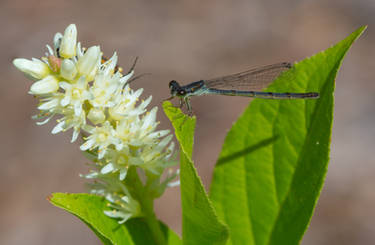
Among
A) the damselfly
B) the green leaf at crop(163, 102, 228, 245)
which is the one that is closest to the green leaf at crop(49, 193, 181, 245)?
the green leaf at crop(163, 102, 228, 245)

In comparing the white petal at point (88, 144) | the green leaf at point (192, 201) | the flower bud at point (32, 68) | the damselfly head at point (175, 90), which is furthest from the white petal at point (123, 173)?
the damselfly head at point (175, 90)

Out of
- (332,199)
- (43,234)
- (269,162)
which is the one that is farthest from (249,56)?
(269,162)

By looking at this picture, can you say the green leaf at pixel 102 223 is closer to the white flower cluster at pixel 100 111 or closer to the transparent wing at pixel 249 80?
the white flower cluster at pixel 100 111

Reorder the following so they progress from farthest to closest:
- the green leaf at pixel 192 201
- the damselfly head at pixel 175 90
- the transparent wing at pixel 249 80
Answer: the transparent wing at pixel 249 80
the damselfly head at pixel 175 90
the green leaf at pixel 192 201

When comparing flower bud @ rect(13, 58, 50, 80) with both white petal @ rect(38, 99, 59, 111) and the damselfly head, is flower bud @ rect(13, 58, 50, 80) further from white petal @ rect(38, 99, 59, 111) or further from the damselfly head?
the damselfly head

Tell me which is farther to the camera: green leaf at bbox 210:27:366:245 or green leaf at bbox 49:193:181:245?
green leaf at bbox 210:27:366:245

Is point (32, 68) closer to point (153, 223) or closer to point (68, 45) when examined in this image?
point (68, 45)

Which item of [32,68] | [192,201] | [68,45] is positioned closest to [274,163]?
[192,201]
